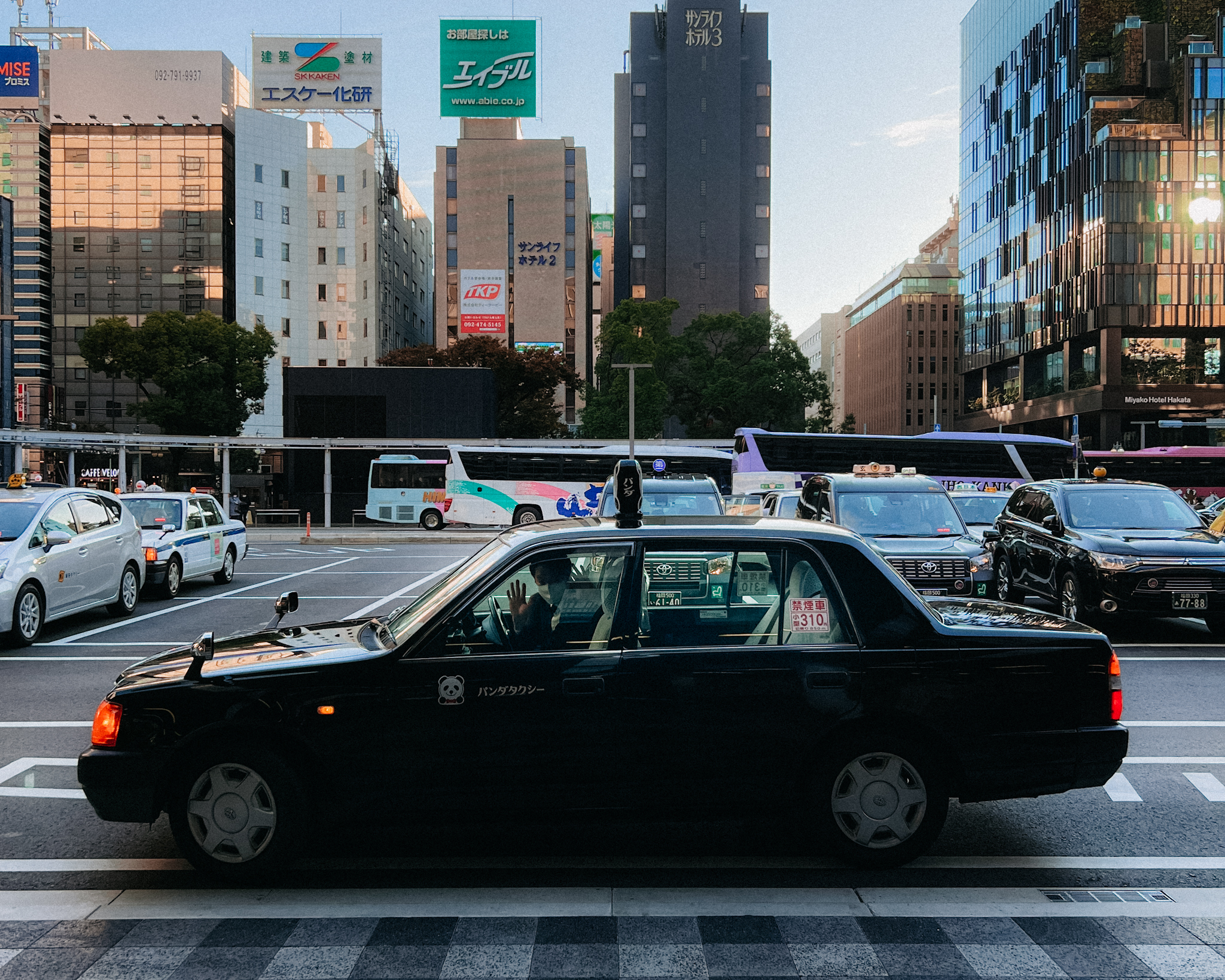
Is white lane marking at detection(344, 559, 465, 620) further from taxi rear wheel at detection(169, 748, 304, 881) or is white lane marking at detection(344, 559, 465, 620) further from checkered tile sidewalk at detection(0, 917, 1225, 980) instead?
checkered tile sidewalk at detection(0, 917, 1225, 980)

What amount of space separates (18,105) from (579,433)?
53.5 metres

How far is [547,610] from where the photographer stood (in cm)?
454

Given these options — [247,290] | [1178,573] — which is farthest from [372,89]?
[1178,573]

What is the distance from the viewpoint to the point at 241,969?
146 inches

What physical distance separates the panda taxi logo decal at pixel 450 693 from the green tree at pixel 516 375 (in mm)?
62918

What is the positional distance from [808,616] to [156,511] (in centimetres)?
1493

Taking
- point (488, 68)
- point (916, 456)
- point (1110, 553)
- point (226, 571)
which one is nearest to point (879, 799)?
→ point (1110, 553)

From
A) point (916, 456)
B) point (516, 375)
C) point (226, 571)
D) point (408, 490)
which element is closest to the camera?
point (226, 571)

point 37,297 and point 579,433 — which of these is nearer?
point 579,433

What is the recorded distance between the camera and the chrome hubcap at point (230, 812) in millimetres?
4402

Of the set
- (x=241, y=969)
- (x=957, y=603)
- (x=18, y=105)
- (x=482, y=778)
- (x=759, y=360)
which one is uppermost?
(x=18, y=105)

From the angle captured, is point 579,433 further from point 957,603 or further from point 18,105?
point 957,603

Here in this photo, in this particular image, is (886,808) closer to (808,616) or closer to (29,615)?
(808,616)

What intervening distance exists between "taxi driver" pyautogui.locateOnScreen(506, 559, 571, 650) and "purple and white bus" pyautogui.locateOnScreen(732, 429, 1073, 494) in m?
29.7
